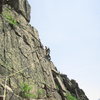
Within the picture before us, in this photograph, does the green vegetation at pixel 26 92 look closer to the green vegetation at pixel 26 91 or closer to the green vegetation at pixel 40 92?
the green vegetation at pixel 26 91

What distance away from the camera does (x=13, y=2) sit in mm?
30312

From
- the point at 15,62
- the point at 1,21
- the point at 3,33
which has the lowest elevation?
the point at 15,62

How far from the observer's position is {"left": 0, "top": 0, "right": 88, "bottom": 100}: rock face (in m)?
18.8

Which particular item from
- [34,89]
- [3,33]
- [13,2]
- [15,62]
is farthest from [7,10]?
[34,89]

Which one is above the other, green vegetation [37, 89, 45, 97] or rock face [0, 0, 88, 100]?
rock face [0, 0, 88, 100]

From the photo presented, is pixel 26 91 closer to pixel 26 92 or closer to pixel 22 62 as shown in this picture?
pixel 26 92

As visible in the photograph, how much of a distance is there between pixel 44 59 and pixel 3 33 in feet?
23.1

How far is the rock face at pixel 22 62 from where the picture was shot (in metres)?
18.8

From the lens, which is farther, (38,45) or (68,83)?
(68,83)

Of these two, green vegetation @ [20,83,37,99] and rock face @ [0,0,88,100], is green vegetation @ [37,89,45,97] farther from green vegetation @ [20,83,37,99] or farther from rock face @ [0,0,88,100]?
green vegetation @ [20,83,37,99]

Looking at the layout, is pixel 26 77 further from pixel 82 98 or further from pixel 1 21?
pixel 82 98

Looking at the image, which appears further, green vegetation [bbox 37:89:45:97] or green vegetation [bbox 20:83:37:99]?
green vegetation [bbox 37:89:45:97]

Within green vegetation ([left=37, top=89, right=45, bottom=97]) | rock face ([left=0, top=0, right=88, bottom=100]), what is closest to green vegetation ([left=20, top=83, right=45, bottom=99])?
rock face ([left=0, top=0, right=88, bottom=100])

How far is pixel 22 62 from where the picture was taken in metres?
22.1
